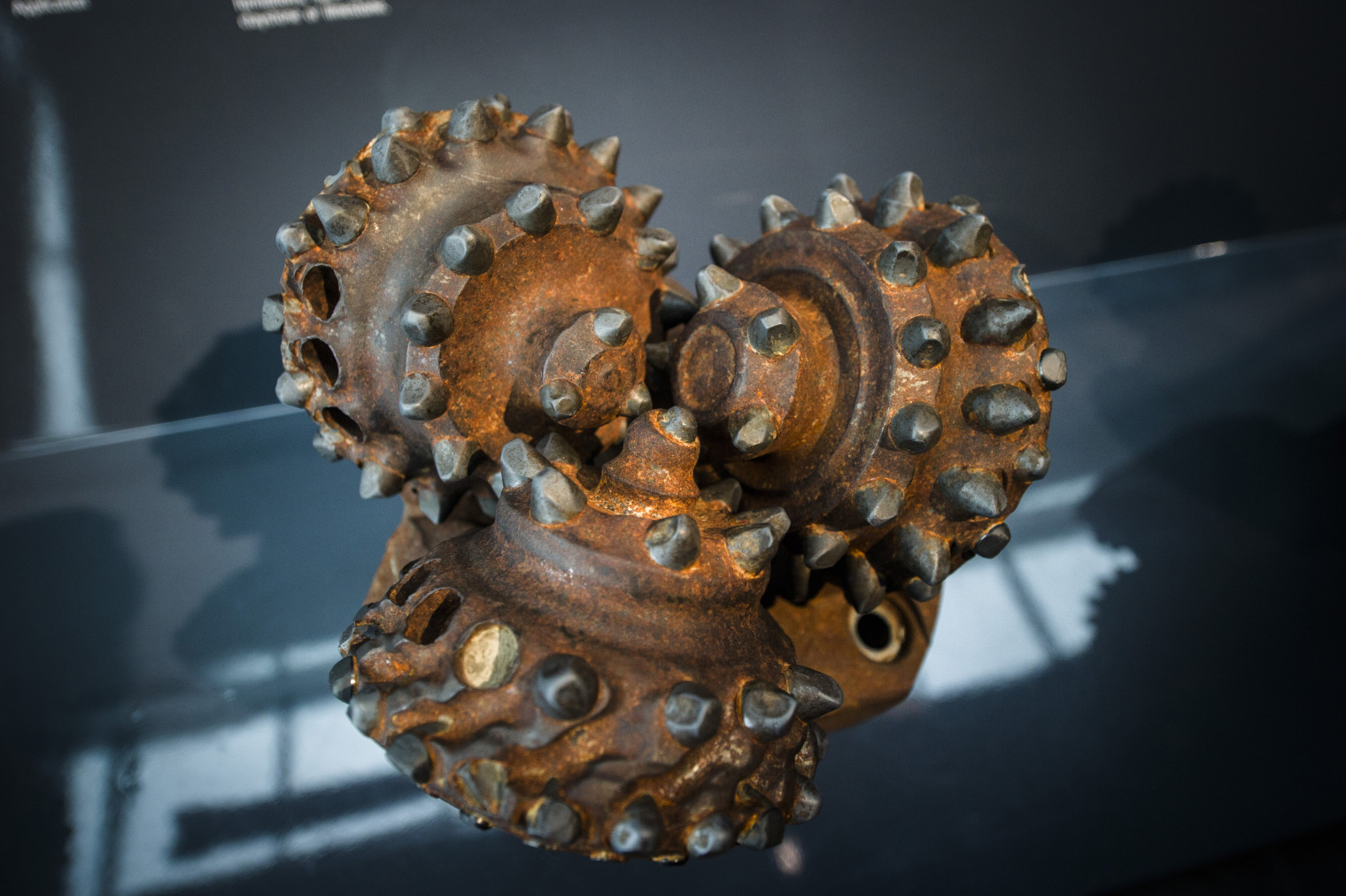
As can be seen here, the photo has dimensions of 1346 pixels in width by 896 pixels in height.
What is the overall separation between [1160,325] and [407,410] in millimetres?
2274

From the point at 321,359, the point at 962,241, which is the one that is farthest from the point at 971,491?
the point at 321,359

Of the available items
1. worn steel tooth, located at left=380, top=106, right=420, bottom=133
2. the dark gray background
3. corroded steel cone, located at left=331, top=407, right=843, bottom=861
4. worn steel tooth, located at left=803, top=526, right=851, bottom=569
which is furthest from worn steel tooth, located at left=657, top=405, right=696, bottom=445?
the dark gray background

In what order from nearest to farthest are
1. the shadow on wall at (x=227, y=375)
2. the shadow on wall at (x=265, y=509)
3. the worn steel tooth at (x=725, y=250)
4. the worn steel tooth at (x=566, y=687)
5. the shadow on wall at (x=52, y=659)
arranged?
1. the worn steel tooth at (x=566, y=687)
2. the worn steel tooth at (x=725, y=250)
3. the shadow on wall at (x=52, y=659)
4. the shadow on wall at (x=265, y=509)
5. the shadow on wall at (x=227, y=375)

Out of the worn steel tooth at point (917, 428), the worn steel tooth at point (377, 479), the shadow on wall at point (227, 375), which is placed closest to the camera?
the worn steel tooth at point (917, 428)

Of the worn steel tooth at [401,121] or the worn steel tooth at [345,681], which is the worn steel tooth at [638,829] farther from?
the worn steel tooth at [401,121]

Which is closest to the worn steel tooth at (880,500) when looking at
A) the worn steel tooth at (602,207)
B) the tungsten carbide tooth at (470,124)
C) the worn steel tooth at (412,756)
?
the worn steel tooth at (602,207)

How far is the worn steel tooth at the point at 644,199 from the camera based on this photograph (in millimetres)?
1355

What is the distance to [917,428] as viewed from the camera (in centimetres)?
106

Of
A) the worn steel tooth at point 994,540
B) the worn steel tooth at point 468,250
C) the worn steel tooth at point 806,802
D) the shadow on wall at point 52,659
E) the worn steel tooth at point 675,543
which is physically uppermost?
the worn steel tooth at point 468,250

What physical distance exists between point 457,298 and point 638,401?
0.28 meters

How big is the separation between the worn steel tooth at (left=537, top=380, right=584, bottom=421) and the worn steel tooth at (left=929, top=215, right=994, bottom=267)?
483 mm

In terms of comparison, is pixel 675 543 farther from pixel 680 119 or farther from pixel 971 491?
pixel 680 119

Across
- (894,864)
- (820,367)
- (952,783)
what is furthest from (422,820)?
(820,367)

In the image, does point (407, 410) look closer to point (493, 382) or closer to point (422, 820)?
point (493, 382)
